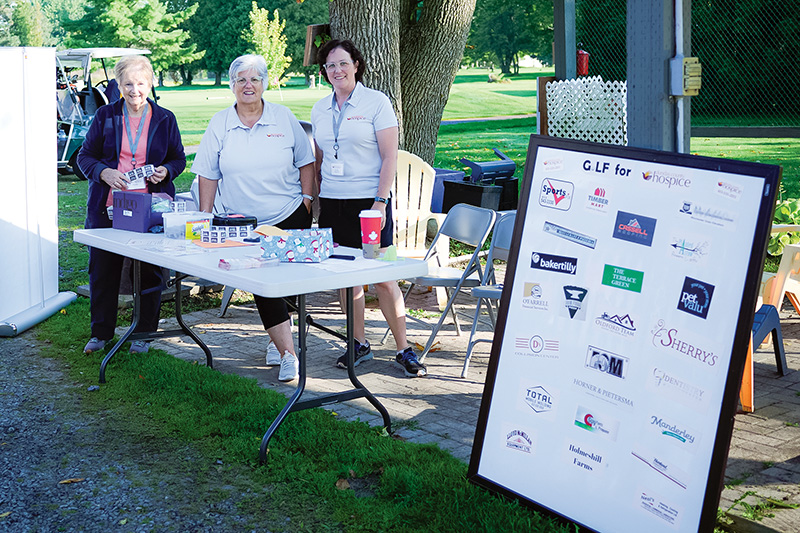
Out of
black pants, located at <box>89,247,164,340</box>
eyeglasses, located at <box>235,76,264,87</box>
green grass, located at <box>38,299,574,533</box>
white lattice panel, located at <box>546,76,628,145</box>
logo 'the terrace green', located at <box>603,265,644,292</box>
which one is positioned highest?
white lattice panel, located at <box>546,76,628,145</box>

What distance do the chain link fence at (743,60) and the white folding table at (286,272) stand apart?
55.2ft

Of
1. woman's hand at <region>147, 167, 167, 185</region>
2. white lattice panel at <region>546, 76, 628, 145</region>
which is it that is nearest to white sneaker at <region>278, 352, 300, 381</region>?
woman's hand at <region>147, 167, 167, 185</region>

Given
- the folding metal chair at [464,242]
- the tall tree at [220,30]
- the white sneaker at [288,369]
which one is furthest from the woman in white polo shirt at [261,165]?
the tall tree at [220,30]

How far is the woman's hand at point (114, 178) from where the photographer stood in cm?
505

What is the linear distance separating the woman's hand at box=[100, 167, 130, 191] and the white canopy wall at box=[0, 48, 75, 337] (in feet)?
4.54

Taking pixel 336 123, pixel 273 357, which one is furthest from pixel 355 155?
pixel 273 357

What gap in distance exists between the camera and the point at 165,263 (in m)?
4.05

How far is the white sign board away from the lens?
2559mm

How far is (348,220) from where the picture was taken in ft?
16.2

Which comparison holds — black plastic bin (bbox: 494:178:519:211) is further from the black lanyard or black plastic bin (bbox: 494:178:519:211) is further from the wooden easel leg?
the wooden easel leg

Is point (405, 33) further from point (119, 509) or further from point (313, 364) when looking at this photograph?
point (119, 509)

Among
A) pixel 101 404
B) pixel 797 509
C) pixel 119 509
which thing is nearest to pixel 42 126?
pixel 101 404

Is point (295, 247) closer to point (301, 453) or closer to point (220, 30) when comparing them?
point (301, 453)

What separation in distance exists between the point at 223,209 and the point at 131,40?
56.7 meters
